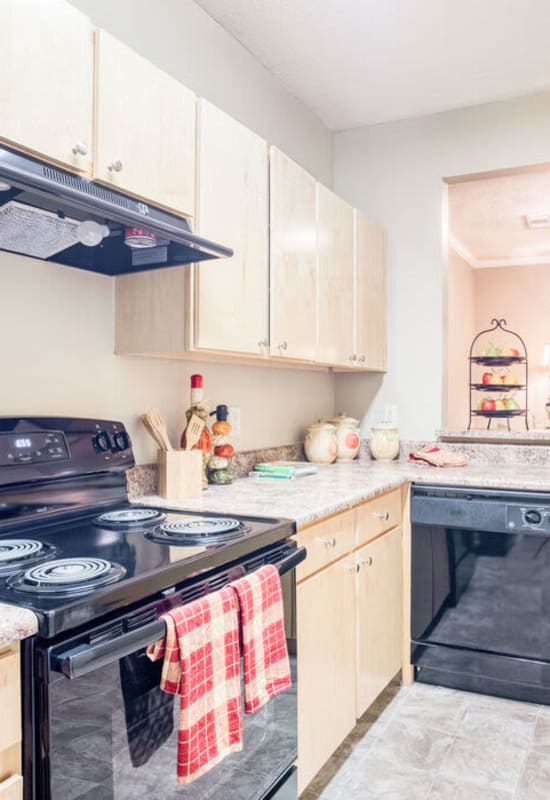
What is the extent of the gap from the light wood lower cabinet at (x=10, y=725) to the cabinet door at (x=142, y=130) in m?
1.04

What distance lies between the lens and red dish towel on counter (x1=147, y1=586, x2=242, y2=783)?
1.16 metres

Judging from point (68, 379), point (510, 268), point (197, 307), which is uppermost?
point (510, 268)

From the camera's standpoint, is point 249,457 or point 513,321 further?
point 513,321

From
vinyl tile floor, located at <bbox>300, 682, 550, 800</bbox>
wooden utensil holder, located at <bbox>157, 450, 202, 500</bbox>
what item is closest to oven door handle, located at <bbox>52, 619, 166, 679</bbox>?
wooden utensil holder, located at <bbox>157, 450, 202, 500</bbox>

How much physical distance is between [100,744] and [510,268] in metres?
6.66

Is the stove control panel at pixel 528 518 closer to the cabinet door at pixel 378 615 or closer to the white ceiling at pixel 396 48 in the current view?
the cabinet door at pixel 378 615

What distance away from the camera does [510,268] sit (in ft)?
22.4

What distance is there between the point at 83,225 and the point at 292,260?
99 cm

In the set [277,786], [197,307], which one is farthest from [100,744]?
[197,307]

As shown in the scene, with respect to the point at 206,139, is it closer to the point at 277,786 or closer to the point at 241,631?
the point at 241,631

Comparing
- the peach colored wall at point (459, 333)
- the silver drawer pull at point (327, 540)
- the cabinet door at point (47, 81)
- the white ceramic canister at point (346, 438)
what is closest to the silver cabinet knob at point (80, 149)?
the cabinet door at point (47, 81)

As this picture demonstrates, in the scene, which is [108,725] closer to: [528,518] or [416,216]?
[528,518]

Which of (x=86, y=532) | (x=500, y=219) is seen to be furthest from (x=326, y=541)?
(x=500, y=219)

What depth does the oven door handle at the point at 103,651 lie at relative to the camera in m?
0.95
